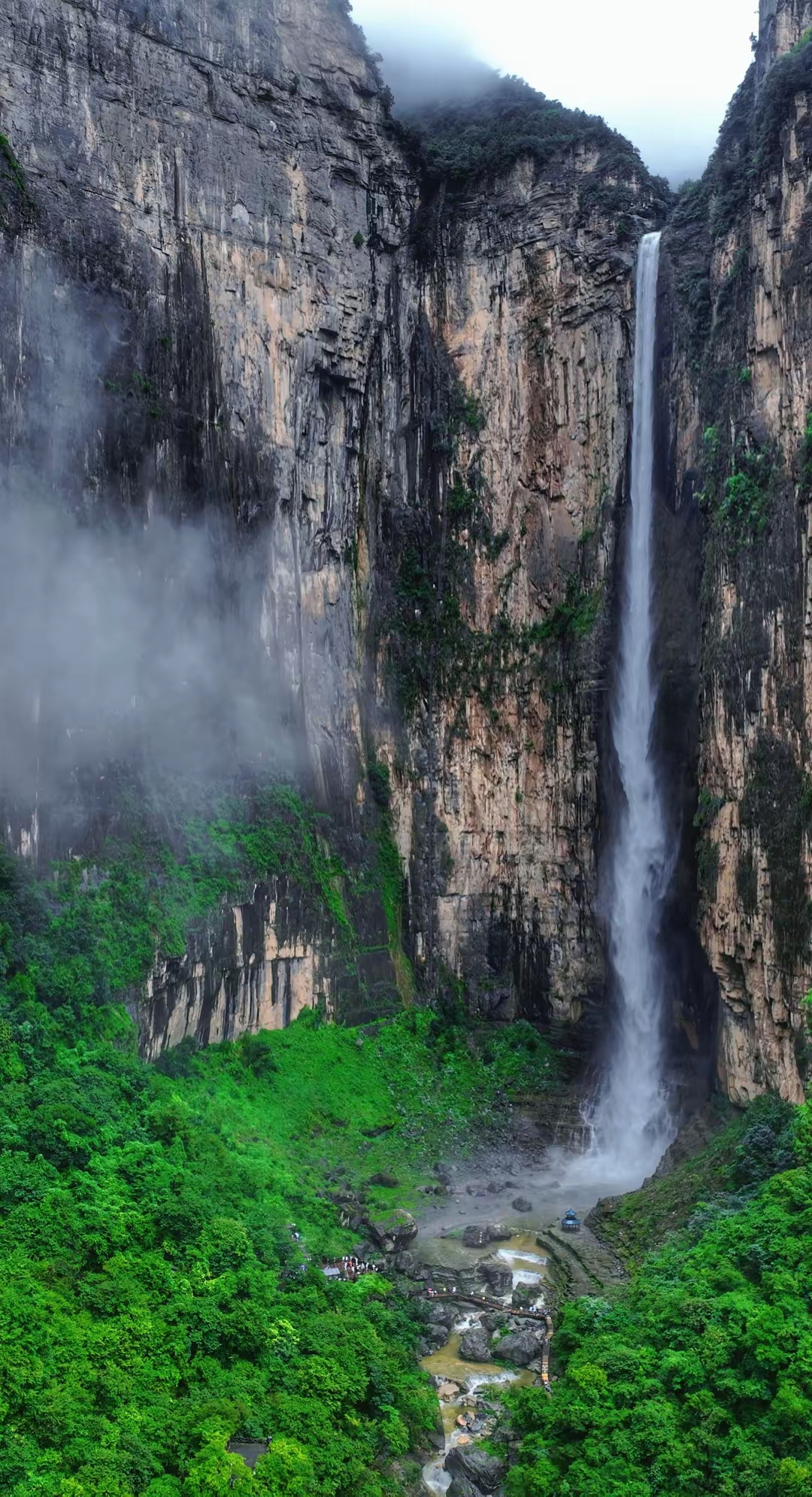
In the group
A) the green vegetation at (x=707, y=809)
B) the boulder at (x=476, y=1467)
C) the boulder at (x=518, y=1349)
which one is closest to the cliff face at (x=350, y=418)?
the green vegetation at (x=707, y=809)

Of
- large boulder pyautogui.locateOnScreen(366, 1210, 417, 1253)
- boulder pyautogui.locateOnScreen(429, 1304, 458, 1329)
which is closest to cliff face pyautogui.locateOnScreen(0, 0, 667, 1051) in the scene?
large boulder pyautogui.locateOnScreen(366, 1210, 417, 1253)

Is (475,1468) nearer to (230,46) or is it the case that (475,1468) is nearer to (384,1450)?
(384,1450)

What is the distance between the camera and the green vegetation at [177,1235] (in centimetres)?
1284

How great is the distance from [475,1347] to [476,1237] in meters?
3.62

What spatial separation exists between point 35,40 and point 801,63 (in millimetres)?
15528

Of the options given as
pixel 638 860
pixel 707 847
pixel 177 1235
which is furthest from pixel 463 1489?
pixel 638 860

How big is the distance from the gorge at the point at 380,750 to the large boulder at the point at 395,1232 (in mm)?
323

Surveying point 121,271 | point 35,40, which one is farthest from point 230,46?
point 121,271

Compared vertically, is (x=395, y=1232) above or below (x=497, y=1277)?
above

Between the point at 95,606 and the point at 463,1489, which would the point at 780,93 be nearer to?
the point at 95,606

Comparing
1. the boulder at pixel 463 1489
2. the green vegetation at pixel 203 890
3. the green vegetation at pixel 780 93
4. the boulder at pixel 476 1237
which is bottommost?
the boulder at pixel 463 1489

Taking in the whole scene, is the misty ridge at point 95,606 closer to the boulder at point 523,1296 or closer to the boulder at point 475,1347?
the boulder at point 475,1347

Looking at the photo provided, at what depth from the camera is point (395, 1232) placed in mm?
20484

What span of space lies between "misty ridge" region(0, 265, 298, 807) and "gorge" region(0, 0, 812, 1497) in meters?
0.10
